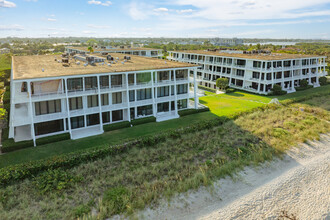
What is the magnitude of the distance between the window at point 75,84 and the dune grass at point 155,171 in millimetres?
12188

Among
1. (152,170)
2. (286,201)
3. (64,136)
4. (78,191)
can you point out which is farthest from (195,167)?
(64,136)

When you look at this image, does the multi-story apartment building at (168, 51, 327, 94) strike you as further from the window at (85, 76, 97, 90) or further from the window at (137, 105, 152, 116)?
the window at (85, 76, 97, 90)

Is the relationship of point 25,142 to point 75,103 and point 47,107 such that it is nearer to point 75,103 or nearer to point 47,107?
point 47,107

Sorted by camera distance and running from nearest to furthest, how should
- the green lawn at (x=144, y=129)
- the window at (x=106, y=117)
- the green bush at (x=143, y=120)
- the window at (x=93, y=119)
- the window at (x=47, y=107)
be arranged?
the green lawn at (x=144, y=129)
the window at (x=47, y=107)
the window at (x=93, y=119)
the window at (x=106, y=117)
the green bush at (x=143, y=120)

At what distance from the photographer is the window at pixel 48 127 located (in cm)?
3219

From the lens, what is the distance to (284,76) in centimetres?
6188

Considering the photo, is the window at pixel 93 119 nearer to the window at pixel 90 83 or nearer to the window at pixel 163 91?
the window at pixel 90 83

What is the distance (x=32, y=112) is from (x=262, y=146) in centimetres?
2920

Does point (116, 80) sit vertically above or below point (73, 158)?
above

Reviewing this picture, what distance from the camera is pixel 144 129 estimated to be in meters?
35.7

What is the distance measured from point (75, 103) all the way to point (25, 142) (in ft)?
26.3

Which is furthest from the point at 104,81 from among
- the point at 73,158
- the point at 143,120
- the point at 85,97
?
the point at 73,158

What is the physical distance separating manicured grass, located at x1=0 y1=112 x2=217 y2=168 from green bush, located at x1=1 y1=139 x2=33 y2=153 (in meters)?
0.52

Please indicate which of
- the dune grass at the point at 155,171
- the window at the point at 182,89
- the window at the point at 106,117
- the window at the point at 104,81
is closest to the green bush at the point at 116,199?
the dune grass at the point at 155,171
